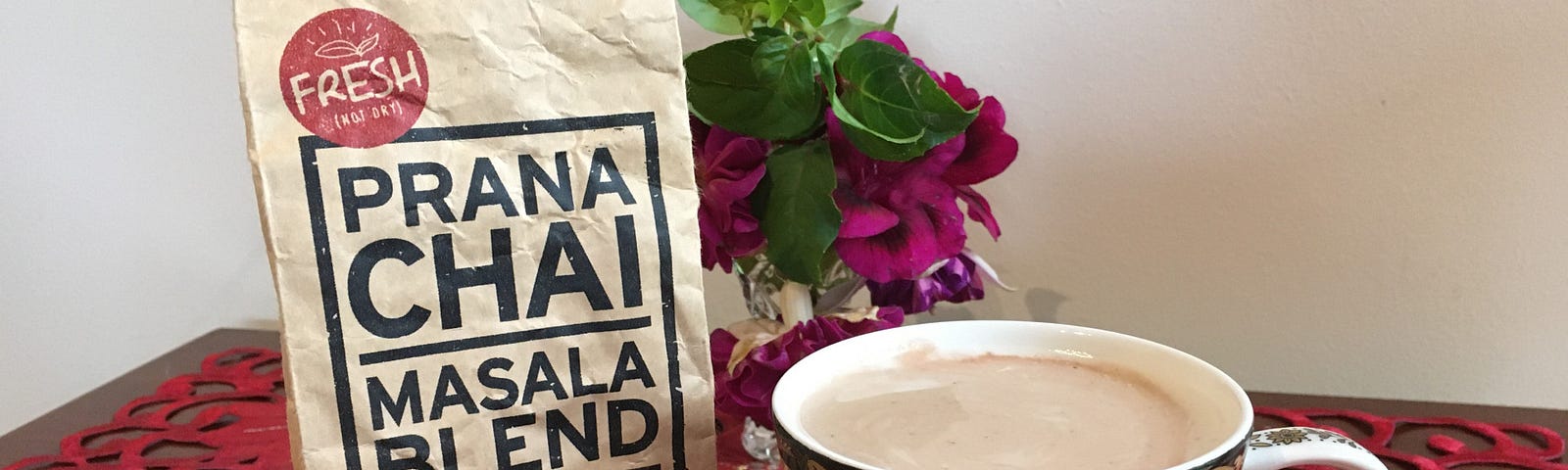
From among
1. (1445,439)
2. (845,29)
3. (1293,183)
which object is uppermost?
(845,29)

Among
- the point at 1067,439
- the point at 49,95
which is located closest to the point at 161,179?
the point at 49,95

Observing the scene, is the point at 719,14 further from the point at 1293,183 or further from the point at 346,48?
the point at 1293,183

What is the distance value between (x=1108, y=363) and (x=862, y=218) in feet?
0.44

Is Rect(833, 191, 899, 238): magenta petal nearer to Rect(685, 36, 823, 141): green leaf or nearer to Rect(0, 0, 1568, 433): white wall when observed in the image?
Rect(685, 36, 823, 141): green leaf

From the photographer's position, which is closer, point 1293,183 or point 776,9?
point 776,9

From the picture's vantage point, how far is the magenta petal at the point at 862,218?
51cm

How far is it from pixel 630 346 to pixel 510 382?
0.05 meters

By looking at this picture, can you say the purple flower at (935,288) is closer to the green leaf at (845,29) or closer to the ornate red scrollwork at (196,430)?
the green leaf at (845,29)

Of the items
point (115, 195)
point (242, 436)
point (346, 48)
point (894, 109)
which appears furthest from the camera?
point (115, 195)

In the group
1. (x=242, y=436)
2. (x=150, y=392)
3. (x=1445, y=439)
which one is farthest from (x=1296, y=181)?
(x=150, y=392)

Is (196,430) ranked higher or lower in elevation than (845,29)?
lower

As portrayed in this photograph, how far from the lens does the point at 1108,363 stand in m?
0.47

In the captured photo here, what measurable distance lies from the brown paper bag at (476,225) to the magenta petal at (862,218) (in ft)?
0.32

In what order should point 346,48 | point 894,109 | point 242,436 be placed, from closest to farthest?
point 346,48, point 894,109, point 242,436
